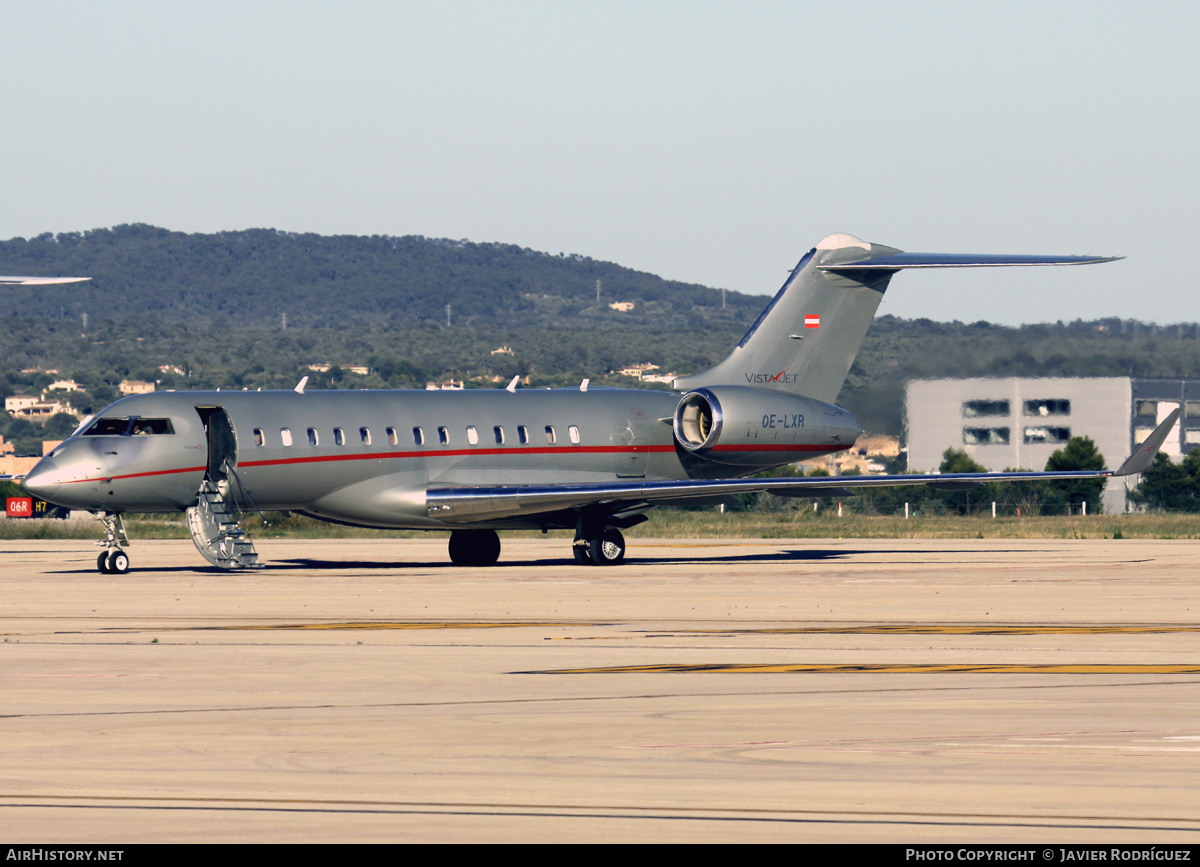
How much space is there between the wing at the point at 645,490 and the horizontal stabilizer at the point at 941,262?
444cm

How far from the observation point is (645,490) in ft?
116

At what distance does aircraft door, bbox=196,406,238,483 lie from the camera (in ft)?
112

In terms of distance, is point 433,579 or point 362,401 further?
point 362,401

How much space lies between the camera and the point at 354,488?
3550cm

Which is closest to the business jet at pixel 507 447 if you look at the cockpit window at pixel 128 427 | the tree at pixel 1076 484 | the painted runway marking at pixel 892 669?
the cockpit window at pixel 128 427

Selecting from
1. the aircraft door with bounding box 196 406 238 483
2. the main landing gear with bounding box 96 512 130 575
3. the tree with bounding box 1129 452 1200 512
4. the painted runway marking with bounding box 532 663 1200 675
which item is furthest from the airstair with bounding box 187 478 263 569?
the tree with bounding box 1129 452 1200 512

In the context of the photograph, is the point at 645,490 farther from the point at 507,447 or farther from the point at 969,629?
the point at 969,629

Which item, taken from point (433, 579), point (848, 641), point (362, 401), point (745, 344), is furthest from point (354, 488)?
point (848, 641)

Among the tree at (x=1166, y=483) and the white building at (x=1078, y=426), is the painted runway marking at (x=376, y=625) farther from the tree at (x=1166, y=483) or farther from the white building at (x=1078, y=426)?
the tree at (x=1166, y=483)

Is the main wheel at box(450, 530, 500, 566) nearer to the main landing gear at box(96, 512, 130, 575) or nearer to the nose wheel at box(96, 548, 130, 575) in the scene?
the main landing gear at box(96, 512, 130, 575)

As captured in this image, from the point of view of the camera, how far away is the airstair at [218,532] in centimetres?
3341

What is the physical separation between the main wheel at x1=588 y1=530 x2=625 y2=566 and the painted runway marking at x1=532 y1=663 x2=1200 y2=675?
65.7 feet
